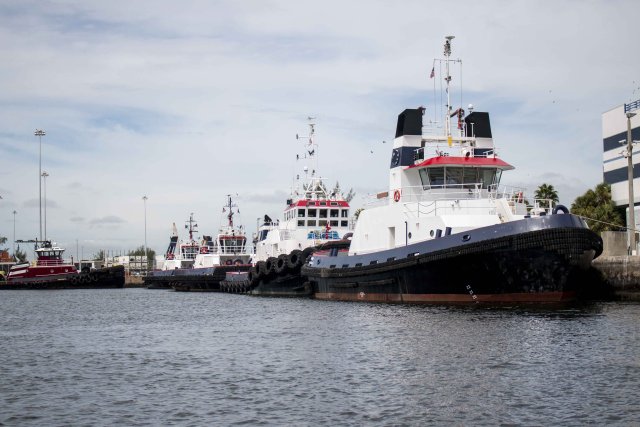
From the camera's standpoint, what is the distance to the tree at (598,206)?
40.0m

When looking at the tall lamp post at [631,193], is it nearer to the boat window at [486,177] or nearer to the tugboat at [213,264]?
the boat window at [486,177]

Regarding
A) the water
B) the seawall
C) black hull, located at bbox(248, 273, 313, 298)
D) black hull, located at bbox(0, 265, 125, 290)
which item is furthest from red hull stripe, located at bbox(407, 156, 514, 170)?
black hull, located at bbox(0, 265, 125, 290)

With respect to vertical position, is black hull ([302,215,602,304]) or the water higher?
black hull ([302,215,602,304])

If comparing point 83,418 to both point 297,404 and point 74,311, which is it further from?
point 74,311

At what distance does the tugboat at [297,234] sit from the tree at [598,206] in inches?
500

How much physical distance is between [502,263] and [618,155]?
86.6 ft

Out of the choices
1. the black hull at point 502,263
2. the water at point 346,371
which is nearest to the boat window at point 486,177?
the black hull at point 502,263

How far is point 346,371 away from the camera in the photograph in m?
14.3

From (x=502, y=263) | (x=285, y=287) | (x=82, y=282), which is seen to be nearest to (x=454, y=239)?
(x=502, y=263)

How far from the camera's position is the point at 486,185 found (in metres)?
27.2

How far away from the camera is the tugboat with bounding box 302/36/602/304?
2195 cm

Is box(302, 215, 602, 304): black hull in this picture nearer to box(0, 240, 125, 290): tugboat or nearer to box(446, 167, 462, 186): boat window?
box(446, 167, 462, 186): boat window

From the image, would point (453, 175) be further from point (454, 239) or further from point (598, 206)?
point (598, 206)

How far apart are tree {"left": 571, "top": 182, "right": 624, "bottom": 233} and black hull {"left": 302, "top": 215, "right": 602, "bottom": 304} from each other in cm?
1786
